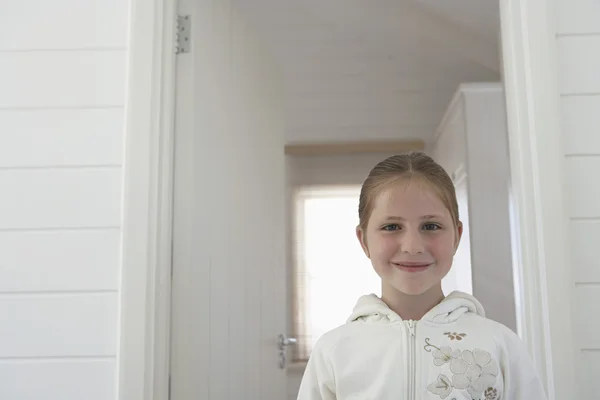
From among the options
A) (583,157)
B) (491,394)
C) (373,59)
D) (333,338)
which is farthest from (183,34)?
(373,59)

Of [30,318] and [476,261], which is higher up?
[476,261]

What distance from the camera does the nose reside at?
42.6 inches

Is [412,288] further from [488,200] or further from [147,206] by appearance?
[488,200]

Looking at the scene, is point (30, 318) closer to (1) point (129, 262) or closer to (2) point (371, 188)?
(1) point (129, 262)

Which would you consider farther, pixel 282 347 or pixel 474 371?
pixel 282 347

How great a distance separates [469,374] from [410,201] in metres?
0.32

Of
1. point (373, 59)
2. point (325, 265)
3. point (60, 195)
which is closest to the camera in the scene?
point (60, 195)

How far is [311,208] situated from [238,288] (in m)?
2.76

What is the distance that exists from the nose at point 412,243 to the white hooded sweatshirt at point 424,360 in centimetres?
13

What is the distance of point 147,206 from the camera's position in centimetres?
152

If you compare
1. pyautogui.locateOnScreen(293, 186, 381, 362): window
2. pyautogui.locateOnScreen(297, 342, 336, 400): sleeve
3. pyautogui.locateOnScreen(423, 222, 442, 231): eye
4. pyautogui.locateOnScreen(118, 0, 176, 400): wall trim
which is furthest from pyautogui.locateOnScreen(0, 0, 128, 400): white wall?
pyautogui.locateOnScreen(293, 186, 381, 362): window

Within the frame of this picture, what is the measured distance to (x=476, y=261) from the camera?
289 cm

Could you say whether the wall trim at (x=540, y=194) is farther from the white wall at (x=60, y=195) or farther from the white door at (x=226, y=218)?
the white wall at (x=60, y=195)

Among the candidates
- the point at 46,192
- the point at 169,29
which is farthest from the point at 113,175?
the point at 169,29
